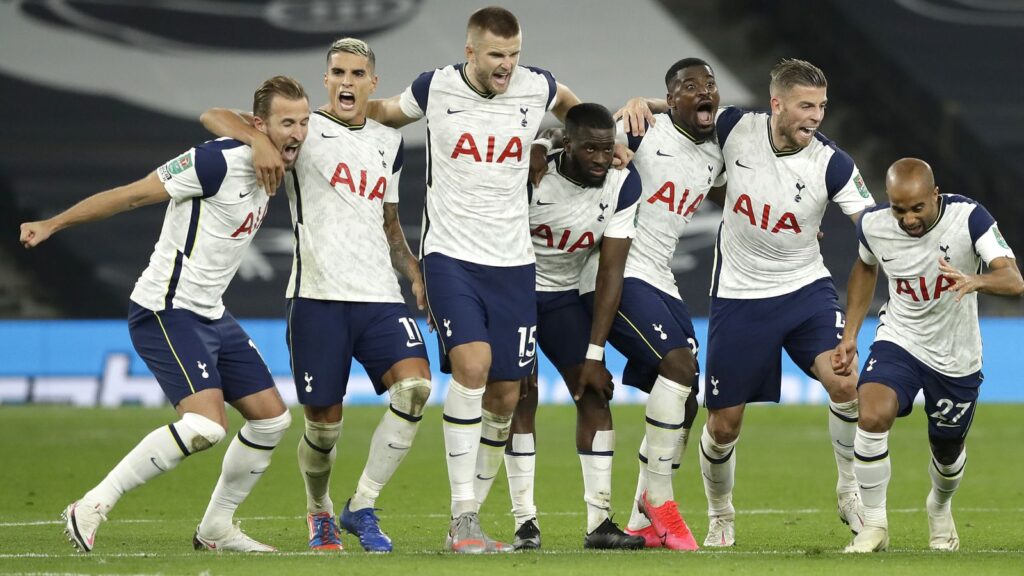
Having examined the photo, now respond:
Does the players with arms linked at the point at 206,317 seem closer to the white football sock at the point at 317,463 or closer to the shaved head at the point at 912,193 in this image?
the white football sock at the point at 317,463

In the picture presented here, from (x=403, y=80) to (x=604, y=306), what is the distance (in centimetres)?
1760

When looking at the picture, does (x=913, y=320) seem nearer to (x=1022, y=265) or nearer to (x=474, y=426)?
(x=474, y=426)

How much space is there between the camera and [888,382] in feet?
23.8

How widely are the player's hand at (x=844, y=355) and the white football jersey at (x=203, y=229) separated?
10.2 ft

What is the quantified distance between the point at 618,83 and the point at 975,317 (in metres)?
17.1

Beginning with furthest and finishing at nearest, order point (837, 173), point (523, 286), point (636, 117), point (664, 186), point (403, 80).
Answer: point (403, 80)
point (664, 186)
point (636, 117)
point (837, 173)
point (523, 286)

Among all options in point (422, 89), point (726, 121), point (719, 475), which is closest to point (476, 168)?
point (422, 89)

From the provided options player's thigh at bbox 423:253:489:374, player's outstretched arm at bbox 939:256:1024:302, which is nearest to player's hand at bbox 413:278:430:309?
player's thigh at bbox 423:253:489:374

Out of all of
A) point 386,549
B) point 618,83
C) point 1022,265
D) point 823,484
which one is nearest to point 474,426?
point 386,549

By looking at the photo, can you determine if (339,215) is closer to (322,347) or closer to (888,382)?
(322,347)

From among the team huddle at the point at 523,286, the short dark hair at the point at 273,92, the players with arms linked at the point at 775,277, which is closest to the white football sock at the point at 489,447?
the team huddle at the point at 523,286

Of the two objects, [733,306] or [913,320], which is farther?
[733,306]

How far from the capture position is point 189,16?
79.9 ft

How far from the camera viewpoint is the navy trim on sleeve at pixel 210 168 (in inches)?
281
